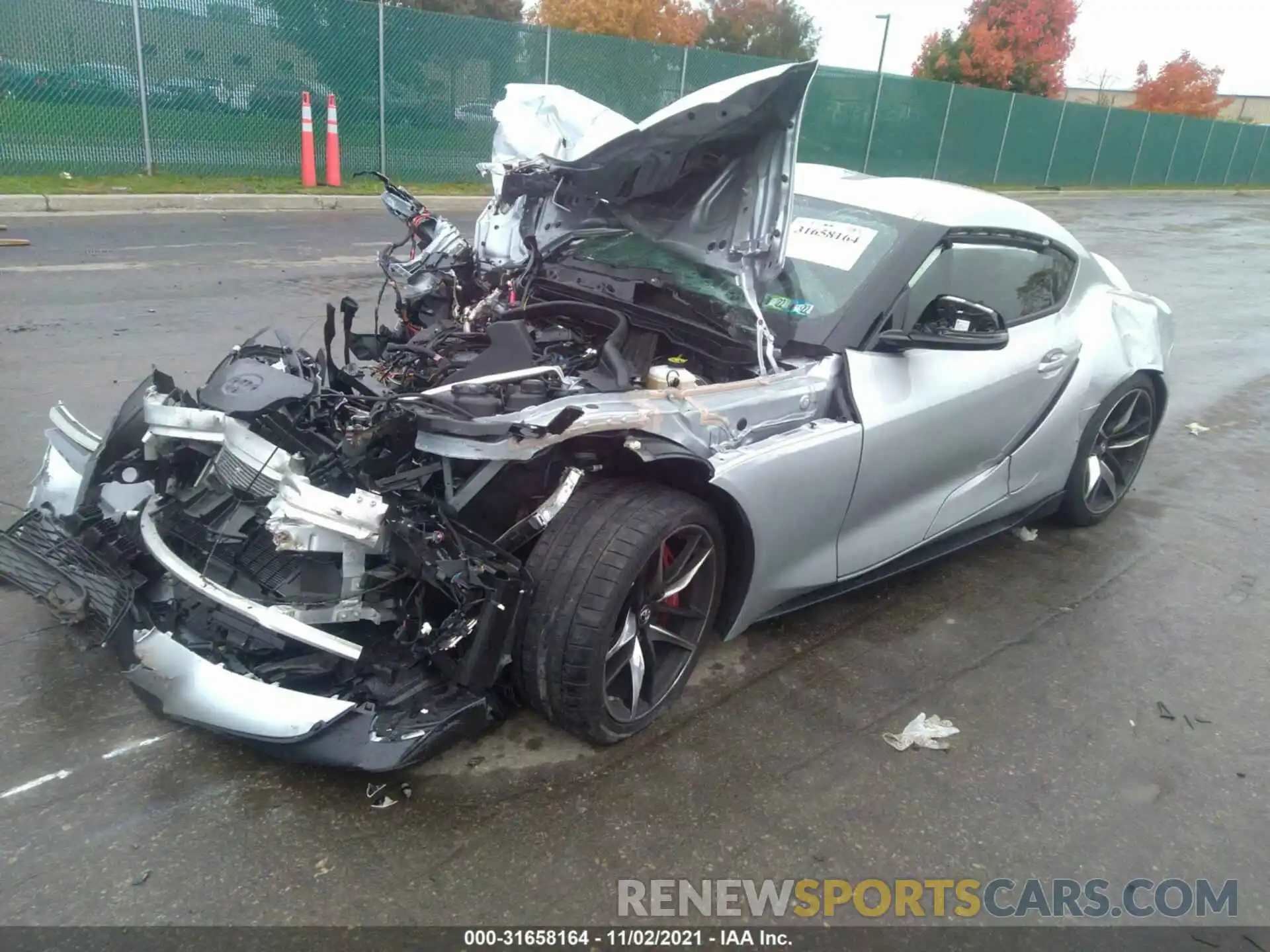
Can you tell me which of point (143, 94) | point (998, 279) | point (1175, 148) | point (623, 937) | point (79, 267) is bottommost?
point (623, 937)

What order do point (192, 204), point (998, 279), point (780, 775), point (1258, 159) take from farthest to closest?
point (1258, 159) < point (192, 204) < point (998, 279) < point (780, 775)

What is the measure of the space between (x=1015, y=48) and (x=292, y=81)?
32072 mm

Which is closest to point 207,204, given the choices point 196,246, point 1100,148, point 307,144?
point 307,144

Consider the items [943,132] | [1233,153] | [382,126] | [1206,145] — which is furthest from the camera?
[1233,153]

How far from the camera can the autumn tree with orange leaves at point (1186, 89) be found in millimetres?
48219

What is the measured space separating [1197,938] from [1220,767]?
812 mm

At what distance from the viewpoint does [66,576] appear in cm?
270

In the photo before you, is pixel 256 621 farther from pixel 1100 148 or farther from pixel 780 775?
pixel 1100 148

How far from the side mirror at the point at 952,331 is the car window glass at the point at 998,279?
0.22 feet

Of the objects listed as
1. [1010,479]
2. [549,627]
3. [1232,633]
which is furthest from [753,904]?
[1232,633]

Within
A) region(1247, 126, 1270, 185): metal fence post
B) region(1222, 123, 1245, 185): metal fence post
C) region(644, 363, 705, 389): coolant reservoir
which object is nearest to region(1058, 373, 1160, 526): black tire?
region(644, 363, 705, 389): coolant reservoir

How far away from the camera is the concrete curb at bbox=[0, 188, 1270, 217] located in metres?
11.0

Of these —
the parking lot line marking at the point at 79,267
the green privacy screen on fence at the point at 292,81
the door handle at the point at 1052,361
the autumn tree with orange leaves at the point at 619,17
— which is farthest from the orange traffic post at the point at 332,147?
the autumn tree with orange leaves at the point at 619,17

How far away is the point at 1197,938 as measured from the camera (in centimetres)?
239
